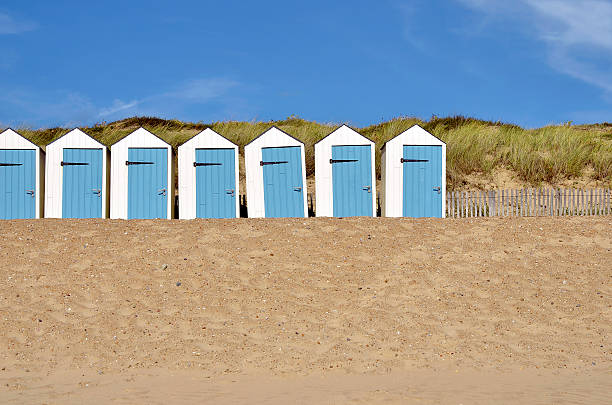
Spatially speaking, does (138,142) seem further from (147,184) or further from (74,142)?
(74,142)

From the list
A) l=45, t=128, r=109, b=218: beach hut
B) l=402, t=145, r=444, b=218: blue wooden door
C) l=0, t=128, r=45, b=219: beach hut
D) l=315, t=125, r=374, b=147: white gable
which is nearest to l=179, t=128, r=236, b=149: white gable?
l=45, t=128, r=109, b=218: beach hut

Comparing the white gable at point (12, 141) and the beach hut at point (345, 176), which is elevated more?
the white gable at point (12, 141)

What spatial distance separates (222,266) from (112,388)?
4.88m

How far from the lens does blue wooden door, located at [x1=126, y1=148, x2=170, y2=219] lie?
1817 cm

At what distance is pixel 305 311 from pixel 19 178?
1052 cm

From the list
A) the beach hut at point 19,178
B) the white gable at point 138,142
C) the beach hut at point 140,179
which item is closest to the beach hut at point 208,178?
the beach hut at point 140,179

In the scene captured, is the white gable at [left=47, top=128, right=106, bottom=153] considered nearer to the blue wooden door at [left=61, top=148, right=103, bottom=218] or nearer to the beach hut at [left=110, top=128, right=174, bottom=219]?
the blue wooden door at [left=61, top=148, right=103, bottom=218]

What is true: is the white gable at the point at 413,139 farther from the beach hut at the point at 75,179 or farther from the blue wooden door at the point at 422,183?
the beach hut at the point at 75,179

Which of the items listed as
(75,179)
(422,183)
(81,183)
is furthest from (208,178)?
(422,183)

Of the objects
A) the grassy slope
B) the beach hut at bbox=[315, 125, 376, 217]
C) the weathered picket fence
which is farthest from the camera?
the grassy slope

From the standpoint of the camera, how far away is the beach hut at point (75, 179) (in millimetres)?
18125

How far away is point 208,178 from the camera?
60.2ft

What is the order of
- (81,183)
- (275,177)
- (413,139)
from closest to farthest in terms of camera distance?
(81,183) < (275,177) < (413,139)

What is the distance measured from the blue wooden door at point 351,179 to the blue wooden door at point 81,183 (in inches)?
253
